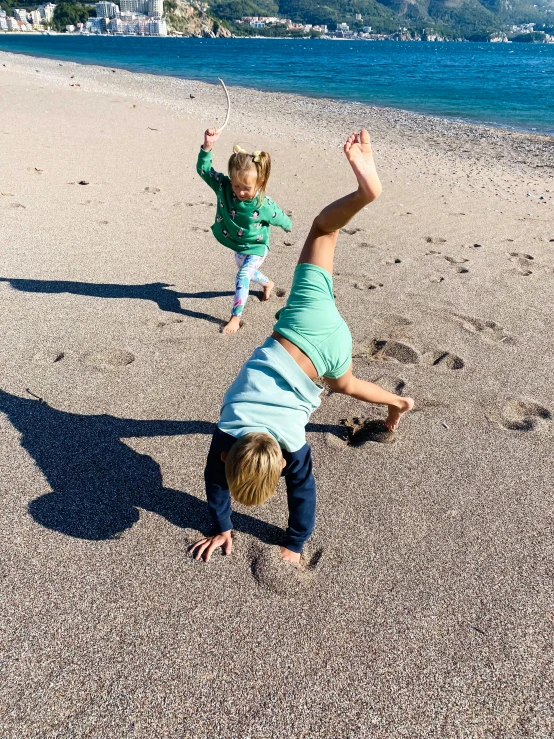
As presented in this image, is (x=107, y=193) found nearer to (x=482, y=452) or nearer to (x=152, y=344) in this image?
(x=152, y=344)

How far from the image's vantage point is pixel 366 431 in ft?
9.81

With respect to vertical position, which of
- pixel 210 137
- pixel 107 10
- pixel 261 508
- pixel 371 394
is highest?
pixel 107 10

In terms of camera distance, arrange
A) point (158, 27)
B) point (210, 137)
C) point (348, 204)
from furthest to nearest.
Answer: point (158, 27) < point (210, 137) < point (348, 204)

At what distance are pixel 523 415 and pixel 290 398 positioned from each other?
1.81 metres

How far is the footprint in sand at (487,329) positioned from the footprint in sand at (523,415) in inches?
31.9

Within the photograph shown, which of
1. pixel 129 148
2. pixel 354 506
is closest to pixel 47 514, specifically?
pixel 354 506

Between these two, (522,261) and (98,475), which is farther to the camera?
(522,261)

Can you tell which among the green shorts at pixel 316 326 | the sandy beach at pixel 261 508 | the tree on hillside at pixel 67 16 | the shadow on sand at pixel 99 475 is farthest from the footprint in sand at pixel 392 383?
the tree on hillside at pixel 67 16

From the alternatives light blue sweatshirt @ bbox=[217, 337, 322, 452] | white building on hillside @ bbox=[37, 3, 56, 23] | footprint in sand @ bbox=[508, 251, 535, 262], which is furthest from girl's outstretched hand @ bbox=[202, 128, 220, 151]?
white building on hillside @ bbox=[37, 3, 56, 23]

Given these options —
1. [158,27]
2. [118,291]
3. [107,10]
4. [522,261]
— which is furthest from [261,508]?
[107,10]

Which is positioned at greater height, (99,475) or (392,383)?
(392,383)

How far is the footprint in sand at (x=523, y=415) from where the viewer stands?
3062mm

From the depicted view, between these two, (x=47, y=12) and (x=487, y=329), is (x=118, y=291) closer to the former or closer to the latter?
(x=487, y=329)

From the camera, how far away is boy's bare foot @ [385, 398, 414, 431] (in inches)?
110
